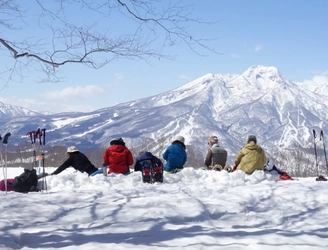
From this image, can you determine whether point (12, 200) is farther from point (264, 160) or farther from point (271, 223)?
point (264, 160)

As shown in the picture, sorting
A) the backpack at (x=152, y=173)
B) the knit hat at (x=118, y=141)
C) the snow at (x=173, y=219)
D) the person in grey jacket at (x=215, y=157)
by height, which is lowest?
the snow at (x=173, y=219)

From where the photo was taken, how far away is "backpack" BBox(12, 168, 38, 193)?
9.88 meters

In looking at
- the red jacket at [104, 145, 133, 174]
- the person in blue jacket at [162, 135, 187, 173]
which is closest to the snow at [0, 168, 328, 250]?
the red jacket at [104, 145, 133, 174]

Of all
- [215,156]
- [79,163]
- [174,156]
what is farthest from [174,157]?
[79,163]

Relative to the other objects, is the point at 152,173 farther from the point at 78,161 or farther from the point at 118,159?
the point at 78,161

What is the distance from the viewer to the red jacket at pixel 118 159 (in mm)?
11961

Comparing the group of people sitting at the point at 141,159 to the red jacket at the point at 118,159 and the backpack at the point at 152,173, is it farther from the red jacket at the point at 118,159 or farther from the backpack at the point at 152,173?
the backpack at the point at 152,173

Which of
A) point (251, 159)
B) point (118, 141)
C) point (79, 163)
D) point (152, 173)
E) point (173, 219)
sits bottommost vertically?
point (173, 219)

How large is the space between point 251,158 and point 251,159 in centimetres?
3

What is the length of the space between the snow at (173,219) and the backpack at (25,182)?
231 centimetres

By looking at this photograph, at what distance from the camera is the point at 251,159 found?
11953 millimetres

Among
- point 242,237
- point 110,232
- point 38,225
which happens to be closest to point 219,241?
point 242,237

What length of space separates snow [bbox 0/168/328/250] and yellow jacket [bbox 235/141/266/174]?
2726mm

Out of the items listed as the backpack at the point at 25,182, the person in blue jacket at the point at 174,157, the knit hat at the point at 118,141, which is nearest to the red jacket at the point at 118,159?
the knit hat at the point at 118,141
